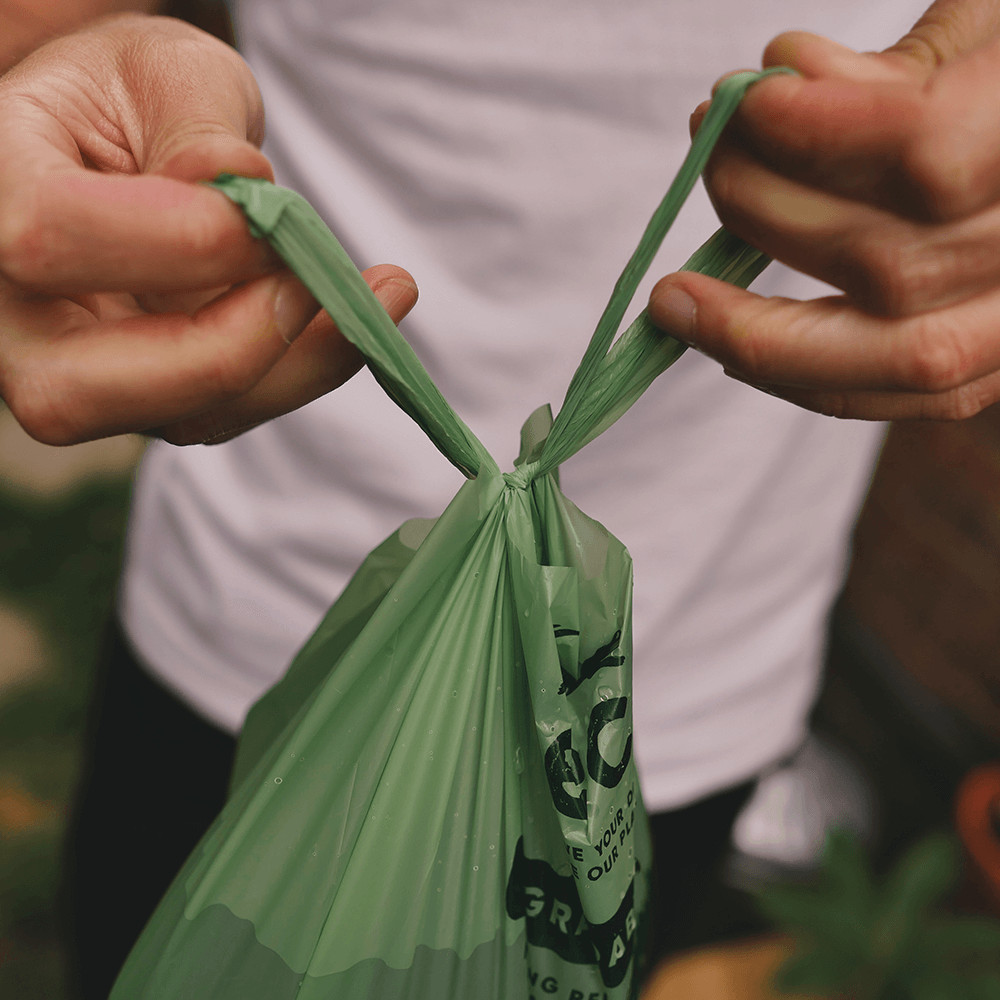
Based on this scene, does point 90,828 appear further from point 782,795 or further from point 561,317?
point 782,795

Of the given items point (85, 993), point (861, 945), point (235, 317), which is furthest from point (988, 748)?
point (235, 317)

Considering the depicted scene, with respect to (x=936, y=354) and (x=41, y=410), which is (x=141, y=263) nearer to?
(x=41, y=410)

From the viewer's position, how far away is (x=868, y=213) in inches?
14.6

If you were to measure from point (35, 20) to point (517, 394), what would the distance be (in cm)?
43

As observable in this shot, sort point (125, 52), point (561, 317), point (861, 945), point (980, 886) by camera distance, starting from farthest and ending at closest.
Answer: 1. point (980, 886)
2. point (861, 945)
3. point (561, 317)
4. point (125, 52)

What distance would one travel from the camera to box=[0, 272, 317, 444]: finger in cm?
39

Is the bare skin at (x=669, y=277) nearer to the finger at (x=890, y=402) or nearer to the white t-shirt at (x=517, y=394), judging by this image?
the finger at (x=890, y=402)

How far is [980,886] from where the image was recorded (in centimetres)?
129

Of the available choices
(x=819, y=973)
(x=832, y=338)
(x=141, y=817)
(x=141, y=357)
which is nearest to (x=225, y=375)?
(x=141, y=357)

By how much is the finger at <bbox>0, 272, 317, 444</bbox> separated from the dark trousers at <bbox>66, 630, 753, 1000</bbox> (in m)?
0.42

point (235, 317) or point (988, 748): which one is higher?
point (235, 317)

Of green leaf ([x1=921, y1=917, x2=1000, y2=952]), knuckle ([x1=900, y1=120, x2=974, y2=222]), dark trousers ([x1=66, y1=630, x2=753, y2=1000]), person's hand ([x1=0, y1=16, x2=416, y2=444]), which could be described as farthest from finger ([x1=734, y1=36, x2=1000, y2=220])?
green leaf ([x1=921, y1=917, x2=1000, y2=952])

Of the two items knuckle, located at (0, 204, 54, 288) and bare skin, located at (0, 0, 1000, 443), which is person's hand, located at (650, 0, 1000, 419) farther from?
knuckle, located at (0, 204, 54, 288)

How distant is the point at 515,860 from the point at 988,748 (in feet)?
5.05
